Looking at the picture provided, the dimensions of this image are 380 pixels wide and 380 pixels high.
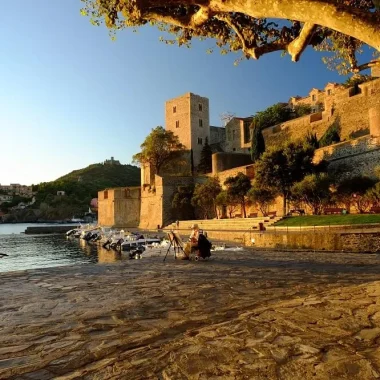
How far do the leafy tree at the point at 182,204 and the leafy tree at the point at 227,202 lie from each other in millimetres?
6601

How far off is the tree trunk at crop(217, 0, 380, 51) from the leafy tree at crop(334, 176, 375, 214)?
74.1 feet

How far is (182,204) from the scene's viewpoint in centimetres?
4716

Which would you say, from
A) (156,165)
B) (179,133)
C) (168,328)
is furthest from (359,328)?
(179,133)

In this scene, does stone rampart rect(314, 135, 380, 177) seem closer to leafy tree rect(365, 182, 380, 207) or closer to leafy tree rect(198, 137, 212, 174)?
leafy tree rect(365, 182, 380, 207)

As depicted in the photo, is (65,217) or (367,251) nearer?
(367,251)

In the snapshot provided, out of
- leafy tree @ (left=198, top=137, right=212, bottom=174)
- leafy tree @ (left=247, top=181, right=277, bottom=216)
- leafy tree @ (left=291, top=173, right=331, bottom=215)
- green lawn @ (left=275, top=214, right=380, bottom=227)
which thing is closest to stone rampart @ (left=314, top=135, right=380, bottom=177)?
leafy tree @ (left=291, top=173, right=331, bottom=215)

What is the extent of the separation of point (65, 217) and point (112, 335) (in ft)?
377

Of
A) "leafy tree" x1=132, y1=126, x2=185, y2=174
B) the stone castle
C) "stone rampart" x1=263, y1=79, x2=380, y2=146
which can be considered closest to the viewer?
the stone castle

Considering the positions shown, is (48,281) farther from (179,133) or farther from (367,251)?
(179,133)

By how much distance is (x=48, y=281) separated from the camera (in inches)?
285

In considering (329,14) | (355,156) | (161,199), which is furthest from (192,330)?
(161,199)

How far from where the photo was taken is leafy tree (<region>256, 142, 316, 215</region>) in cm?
2970

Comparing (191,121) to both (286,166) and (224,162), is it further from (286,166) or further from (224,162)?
(286,166)

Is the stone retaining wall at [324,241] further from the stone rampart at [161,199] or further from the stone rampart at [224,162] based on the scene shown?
the stone rampart at [161,199]
